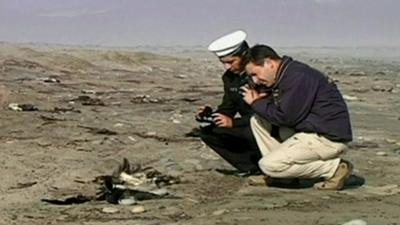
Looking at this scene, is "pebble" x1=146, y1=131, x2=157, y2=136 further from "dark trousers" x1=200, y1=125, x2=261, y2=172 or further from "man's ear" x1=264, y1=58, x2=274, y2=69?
"man's ear" x1=264, y1=58, x2=274, y2=69

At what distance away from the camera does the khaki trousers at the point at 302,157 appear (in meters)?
7.38

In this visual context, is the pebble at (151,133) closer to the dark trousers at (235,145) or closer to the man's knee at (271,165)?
the dark trousers at (235,145)

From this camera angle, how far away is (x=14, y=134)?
10.9 m

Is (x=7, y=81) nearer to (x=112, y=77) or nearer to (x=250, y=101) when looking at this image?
(x=112, y=77)

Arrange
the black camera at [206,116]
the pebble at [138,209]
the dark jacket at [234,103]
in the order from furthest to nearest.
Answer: the black camera at [206,116], the dark jacket at [234,103], the pebble at [138,209]

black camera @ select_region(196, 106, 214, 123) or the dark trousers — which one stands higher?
black camera @ select_region(196, 106, 214, 123)

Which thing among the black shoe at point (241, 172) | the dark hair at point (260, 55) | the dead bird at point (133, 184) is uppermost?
the dark hair at point (260, 55)

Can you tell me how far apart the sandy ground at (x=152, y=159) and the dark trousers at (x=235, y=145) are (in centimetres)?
18

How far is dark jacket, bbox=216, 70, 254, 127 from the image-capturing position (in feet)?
25.9

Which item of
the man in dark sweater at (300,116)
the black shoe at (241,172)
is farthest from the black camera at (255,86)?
the black shoe at (241,172)

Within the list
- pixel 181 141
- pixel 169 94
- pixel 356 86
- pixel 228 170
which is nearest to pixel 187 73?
pixel 356 86

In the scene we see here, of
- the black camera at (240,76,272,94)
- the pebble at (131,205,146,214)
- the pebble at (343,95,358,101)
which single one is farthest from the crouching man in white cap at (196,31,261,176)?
the pebble at (343,95,358,101)

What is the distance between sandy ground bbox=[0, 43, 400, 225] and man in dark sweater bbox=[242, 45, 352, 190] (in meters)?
0.20

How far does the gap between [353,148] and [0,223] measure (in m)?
5.16
